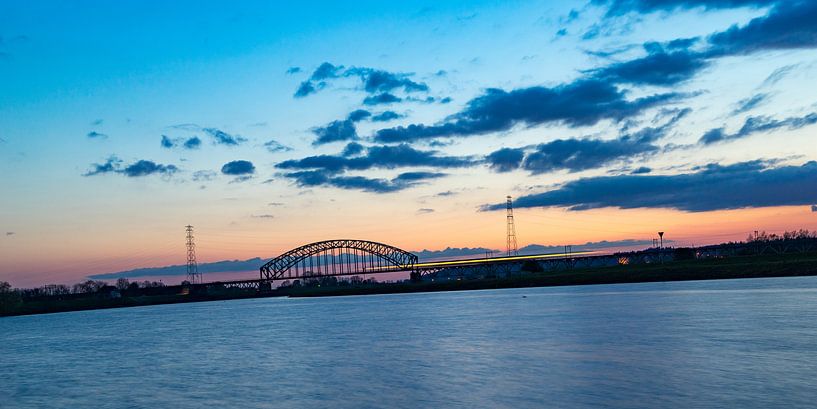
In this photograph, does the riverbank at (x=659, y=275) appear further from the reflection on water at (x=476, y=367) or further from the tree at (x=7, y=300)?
the reflection on water at (x=476, y=367)

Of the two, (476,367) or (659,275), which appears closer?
(476,367)

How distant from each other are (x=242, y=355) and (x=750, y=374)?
25764mm

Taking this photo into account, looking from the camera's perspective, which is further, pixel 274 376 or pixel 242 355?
pixel 242 355

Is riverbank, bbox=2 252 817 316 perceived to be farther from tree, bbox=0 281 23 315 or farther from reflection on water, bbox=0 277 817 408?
reflection on water, bbox=0 277 817 408

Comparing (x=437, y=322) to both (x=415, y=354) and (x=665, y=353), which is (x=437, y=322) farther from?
(x=665, y=353)

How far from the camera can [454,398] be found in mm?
21438

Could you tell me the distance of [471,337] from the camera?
4059 centimetres

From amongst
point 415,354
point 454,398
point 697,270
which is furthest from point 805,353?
point 697,270

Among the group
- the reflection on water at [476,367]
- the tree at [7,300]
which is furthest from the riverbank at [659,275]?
the reflection on water at [476,367]

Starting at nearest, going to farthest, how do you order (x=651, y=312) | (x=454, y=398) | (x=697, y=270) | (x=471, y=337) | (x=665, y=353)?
(x=454, y=398) < (x=665, y=353) < (x=471, y=337) < (x=651, y=312) < (x=697, y=270)

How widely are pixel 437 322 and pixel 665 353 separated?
28260 millimetres

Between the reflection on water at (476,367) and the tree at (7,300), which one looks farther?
the tree at (7,300)

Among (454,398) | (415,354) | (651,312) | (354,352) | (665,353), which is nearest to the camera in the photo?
(454,398)

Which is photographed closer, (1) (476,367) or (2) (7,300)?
(1) (476,367)
